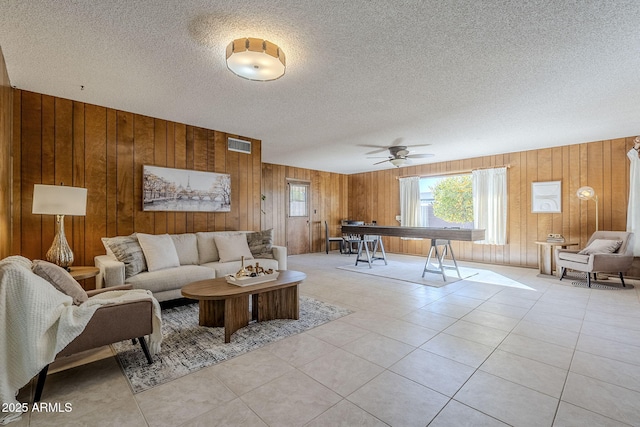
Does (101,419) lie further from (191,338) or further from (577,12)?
(577,12)

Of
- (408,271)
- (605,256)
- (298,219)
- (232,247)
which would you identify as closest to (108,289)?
(232,247)

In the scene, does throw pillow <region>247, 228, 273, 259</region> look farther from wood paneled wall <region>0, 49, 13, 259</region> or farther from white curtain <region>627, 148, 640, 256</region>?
white curtain <region>627, 148, 640, 256</region>

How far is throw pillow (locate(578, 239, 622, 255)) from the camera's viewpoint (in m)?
4.28

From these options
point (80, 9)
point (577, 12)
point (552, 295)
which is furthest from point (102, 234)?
point (552, 295)

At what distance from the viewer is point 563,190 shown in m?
5.37

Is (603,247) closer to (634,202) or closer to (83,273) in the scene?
(634,202)

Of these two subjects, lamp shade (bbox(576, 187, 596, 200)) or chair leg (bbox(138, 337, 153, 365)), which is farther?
lamp shade (bbox(576, 187, 596, 200))

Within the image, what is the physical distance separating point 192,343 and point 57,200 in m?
1.93

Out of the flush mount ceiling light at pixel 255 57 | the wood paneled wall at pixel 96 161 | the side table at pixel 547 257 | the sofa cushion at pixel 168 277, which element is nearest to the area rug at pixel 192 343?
the sofa cushion at pixel 168 277

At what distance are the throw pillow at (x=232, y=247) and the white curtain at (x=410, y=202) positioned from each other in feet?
15.7

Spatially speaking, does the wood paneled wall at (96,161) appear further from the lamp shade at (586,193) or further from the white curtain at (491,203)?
the lamp shade at (586,193)

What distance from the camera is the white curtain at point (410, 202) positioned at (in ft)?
24.5

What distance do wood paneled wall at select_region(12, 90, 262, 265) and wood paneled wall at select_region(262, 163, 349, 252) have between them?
2753 millimetres

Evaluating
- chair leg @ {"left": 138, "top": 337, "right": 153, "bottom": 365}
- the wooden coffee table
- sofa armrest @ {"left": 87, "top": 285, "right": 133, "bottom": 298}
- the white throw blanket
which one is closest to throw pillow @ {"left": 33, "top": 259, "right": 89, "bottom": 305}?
the white throw blanket
